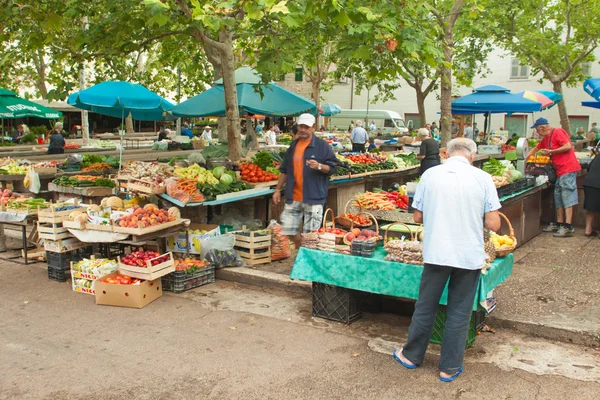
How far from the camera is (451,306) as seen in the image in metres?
4.47

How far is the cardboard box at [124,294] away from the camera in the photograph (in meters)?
6.40

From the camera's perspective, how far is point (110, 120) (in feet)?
144

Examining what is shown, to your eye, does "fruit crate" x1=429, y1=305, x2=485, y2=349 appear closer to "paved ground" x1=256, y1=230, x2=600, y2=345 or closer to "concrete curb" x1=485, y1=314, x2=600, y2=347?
"concrete curb" x1=485, y1=314, x2=600, y2=347

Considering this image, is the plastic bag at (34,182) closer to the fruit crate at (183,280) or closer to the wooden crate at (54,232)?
the wooden crate at (54,232)

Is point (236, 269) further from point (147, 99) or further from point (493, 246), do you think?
point (147, 99)

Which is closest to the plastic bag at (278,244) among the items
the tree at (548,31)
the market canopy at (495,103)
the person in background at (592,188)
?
the person in background at (592,188)

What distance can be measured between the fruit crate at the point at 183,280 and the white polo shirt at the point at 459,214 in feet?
11.6

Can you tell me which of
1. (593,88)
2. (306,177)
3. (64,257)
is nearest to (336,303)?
(306,177)

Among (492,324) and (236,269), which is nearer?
(492,324)

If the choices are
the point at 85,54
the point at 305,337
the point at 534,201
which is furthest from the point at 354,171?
the point at 305,337

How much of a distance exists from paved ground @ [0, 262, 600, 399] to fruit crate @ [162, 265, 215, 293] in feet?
1.11

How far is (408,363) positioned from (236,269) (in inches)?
131

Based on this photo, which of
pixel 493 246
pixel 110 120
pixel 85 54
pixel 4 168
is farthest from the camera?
pixel 110 120

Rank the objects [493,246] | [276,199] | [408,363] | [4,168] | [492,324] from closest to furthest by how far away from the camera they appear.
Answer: [408,363] → [493,246] → [492,324] → [276,199] → [4,168]
